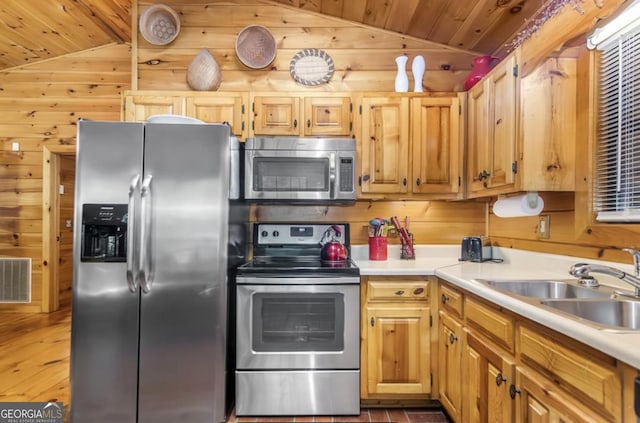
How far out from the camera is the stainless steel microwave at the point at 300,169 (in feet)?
7.61

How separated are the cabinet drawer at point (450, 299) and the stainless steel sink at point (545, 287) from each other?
196mm

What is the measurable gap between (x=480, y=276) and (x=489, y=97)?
3.51ft

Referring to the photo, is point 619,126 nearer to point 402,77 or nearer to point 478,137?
point 478,137

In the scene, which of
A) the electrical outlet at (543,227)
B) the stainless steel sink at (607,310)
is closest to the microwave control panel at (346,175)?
the electrical outlet at (543,227)

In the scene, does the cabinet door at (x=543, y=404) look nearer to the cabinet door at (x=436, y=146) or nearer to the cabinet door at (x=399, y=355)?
the cabinet door at (x=399, y=355)

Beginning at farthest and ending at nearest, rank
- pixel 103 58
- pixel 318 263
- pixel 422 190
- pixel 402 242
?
pixel 103 58
pixel 402 242
pixel 422 190
pixel 318 263

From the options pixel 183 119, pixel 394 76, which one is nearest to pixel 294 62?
pixel 394 76

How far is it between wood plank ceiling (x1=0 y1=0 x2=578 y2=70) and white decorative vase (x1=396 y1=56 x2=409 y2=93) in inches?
11.8

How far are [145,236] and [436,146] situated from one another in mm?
1891

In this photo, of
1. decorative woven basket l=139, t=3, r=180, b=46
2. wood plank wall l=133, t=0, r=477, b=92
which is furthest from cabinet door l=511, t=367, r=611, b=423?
decorative woven basket l=139, t=3, r=180, b=46

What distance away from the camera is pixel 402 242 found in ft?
→ 8.66

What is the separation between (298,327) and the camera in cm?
206

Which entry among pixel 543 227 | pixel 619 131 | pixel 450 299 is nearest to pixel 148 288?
pixel 450 299

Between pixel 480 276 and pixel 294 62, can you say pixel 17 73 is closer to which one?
pixel 294 62
